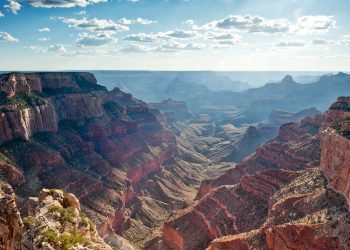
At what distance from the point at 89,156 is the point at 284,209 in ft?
254

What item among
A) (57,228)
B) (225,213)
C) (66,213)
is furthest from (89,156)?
(57,228)

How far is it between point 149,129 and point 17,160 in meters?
98.2

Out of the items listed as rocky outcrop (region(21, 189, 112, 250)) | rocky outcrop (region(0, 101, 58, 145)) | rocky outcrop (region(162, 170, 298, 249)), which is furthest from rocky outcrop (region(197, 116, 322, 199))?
rocky outcrop (region(21, 189, 112, 250))

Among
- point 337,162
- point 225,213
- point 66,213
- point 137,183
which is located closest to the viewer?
point 66,213

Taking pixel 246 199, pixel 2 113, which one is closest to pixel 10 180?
pixel 2 113

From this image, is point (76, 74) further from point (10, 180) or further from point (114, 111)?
point (10, 180)

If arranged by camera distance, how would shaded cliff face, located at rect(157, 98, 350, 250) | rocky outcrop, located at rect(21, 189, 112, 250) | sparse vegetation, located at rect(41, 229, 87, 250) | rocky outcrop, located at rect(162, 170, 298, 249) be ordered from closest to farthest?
sparse vegetation, located at rect(41, 229, 87, 250), rocky outcrop, located at rect(21, 189, 112, 250), shaded cliff face, located at rect(157, 98, 350, 250), rocky outcrop, located at rect(162, 170, 298, 249)

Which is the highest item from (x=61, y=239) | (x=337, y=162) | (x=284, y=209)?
(x=61, y=239)

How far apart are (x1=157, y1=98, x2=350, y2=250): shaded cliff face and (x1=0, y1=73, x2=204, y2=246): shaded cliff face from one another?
872 inches

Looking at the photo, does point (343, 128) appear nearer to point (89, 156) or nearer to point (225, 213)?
point (225, 213)

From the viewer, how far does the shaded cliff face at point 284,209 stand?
56031mm

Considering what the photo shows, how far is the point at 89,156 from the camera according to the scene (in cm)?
12850

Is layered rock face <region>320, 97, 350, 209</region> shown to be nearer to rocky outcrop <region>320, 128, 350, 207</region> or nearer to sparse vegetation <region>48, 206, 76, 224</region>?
rocky outcrop <region>320, 128, 350, 207</region>

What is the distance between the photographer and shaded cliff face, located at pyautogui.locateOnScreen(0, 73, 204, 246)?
103 metres
